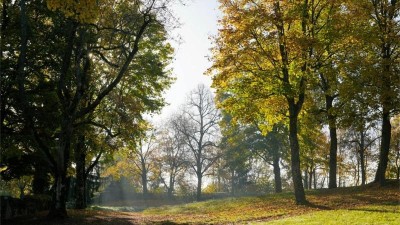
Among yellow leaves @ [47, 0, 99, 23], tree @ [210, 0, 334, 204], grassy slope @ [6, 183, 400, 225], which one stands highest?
tree @ [210, 0, 334, 204]

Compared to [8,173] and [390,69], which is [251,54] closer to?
[390,69]

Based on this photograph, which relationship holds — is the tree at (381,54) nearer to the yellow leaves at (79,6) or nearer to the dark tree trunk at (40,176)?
the yellow leaves at (79,6)

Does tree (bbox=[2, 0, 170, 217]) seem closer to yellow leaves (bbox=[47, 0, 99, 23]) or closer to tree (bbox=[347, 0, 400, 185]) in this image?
yellow leaves (bbox=[47, 0, 99, 23])

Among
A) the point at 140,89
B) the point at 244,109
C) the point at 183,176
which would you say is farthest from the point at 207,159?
the point at 244,109

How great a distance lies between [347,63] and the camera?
21875mm

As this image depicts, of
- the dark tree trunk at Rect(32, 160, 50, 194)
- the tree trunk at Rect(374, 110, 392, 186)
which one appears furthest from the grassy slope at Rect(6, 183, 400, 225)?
the dark tree trunk at Rect(32, 160, 50, 194)

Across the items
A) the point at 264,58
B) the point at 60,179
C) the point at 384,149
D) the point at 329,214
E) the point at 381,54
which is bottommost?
the point at 329,214

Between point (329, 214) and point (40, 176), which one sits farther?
point (40, 176)

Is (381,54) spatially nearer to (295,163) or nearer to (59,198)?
(295,163)

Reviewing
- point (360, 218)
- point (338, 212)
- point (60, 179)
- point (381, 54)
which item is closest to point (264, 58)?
point (381, 54)

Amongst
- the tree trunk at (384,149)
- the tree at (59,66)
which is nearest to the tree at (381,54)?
the tree trunk at (384,149)

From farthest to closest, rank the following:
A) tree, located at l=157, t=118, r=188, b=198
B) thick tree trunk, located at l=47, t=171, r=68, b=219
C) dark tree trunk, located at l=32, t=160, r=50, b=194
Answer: tree, located at l=157, t=118, r=188, b=198
dark tree trunk, located at l=32, t=160, r=50, b=194
thick tree trunk, located at l=47, t=171, r=68, b=219

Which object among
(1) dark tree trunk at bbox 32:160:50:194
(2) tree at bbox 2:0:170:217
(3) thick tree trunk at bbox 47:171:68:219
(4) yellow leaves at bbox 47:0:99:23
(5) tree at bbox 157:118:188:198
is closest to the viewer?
(4) yellow leaves at bbox 47:0:99:23

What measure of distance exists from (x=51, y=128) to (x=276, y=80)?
12309 millimetres
